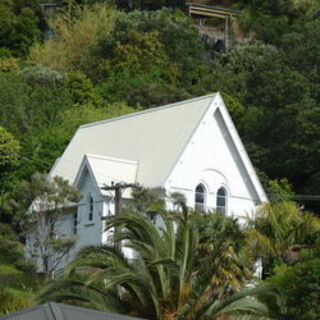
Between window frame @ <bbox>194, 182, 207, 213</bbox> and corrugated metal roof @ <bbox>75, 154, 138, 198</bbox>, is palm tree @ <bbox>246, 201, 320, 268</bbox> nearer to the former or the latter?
window frame @ <bbox>194, 182, 207, 213</bbox>

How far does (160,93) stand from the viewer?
67.6 meters

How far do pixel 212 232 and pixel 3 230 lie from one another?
11.4 m

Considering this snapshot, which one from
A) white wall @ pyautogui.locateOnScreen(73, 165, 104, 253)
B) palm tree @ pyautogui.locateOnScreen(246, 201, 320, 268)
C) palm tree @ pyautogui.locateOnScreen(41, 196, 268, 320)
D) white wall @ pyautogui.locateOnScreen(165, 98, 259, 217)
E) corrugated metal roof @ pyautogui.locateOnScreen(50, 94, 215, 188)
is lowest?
palm tree @ pyautogui.locateOnScreen(41, 196, 268, 320)

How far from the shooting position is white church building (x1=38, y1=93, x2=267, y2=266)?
41.1 meters

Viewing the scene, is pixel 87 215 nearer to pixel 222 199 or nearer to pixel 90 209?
pixel 90 209

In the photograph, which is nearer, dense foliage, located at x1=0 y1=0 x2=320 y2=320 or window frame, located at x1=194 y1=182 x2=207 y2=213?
dense foliage, located at x1=0 y1=0 x2=320 y2=320

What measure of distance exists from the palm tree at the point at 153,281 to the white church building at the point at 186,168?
562 inches

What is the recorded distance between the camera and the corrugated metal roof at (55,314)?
14.6m

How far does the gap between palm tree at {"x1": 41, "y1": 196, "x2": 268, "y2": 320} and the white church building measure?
14.3m

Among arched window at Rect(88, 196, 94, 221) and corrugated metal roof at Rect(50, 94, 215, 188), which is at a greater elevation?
corrugated metal roof at Rect(50, 94, 215, 188)

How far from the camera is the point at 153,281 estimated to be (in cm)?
2500

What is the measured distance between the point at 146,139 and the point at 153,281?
20.0 metres

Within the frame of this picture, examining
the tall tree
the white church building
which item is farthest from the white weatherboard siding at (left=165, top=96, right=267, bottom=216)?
the tall tree

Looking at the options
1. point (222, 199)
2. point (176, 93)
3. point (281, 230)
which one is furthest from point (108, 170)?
point (176, 93)
